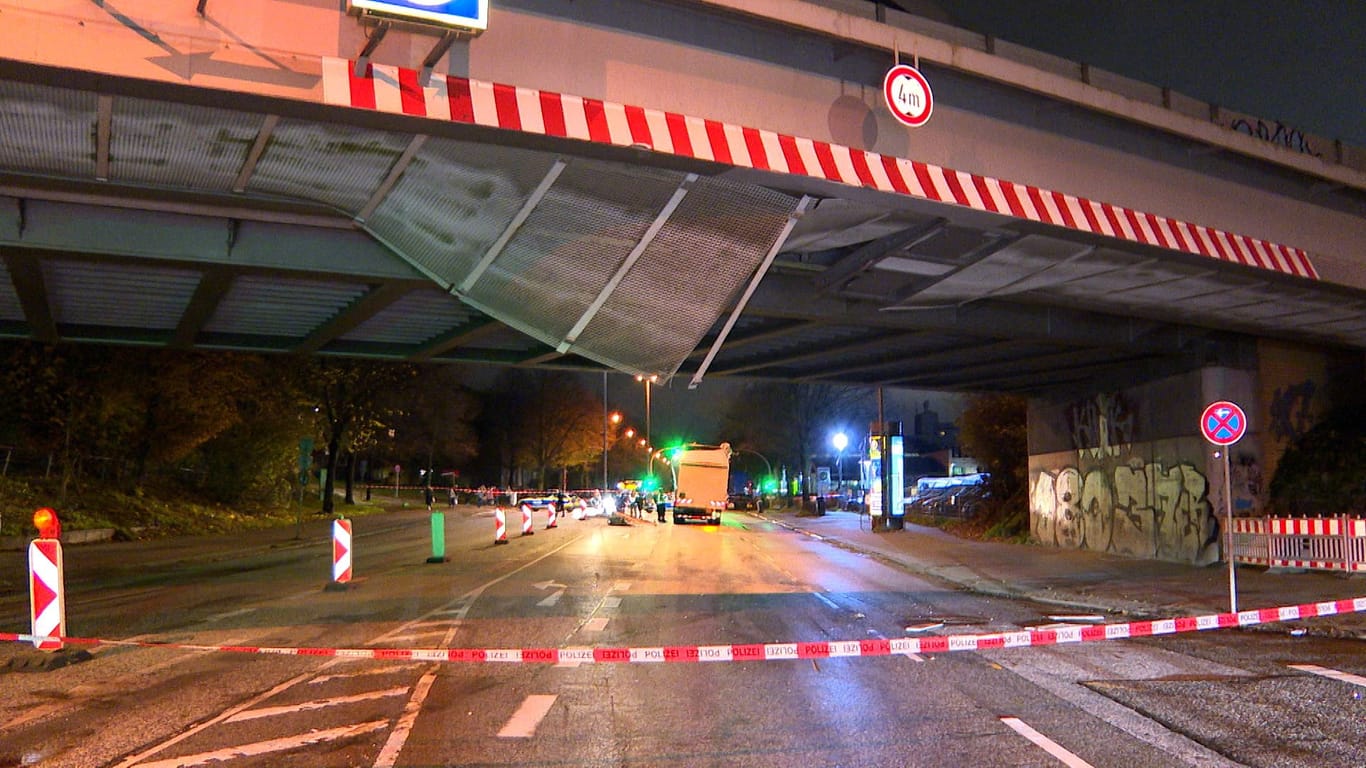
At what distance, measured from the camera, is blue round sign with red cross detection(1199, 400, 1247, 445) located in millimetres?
13805

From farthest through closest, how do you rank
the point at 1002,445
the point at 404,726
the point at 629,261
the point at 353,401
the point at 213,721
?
the point at 353,401, the point at 1002,445, the point at 629,261, the point at 213,721, the point at 404,726

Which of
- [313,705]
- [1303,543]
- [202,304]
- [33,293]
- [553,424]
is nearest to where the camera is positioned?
[313,705]

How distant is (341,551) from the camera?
15.4m

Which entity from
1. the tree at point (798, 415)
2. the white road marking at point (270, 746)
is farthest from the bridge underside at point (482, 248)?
the tree at point (798, 415)

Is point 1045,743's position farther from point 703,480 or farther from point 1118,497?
point 703,480

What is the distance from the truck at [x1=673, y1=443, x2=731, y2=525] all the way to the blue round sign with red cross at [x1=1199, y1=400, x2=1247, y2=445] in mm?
30991

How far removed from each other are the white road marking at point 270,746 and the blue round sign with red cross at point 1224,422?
11.9 metres

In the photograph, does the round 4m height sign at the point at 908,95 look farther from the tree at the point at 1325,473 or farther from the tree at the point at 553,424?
the tree at the point at 553,424

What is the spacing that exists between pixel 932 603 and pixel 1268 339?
9.52 metres

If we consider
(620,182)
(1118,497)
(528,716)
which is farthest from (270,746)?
(1118,497)

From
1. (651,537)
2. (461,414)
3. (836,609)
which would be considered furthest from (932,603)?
(461,414)

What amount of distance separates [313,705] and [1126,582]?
13.7m

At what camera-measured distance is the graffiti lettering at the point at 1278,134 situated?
12086 millimetres

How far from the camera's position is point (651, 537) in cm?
3288
